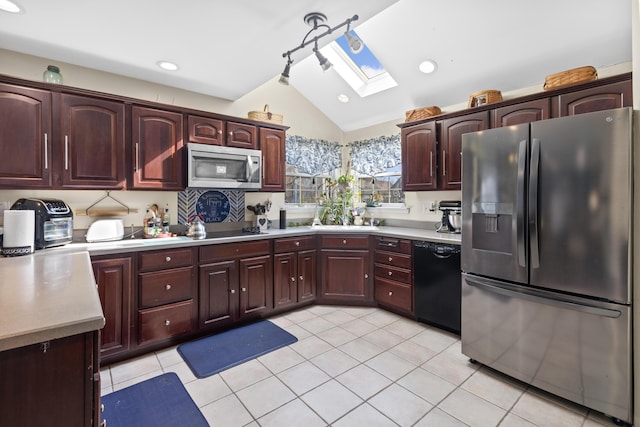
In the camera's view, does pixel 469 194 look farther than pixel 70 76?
No

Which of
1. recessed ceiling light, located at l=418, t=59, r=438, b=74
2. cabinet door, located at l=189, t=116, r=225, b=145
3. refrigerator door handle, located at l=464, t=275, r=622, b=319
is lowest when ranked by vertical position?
refrigerator door handle, located at l=464, t=275, r=622, b=319

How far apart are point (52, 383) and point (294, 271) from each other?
8.40ft

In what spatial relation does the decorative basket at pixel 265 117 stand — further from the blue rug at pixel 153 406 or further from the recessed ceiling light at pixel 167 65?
the blue rug at pixel 153 406

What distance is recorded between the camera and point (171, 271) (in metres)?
2.59

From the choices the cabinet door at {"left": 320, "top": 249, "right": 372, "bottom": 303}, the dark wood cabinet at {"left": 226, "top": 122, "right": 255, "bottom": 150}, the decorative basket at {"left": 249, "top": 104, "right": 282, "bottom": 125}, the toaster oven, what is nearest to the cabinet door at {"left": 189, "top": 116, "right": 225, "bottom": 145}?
the dark wood cabinet at {"left": 226, "top": 122, "right": 255, "bottom": 150}

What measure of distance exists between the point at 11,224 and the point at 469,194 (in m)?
3.17

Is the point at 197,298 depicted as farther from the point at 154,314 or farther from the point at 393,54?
the point at 393,54

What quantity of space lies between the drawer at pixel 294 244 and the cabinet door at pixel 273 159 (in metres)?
0.65

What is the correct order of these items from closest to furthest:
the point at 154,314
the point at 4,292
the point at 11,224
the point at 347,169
Answer: 1. the point at 4,292
2. the point at 11,224
3. the point at 154,314
4. the point at 347,169

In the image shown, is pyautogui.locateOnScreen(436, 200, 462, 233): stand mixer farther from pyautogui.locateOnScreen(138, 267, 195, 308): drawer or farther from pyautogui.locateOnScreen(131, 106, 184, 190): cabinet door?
pyautogui.locateOnScreen(131, 106, 184, 190): cabinet door

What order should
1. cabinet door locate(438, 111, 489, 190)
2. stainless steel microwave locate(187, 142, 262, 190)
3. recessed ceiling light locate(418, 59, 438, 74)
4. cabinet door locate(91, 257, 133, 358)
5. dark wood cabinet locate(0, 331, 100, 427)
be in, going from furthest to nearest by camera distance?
recessed ceiling light locate(418, 59, 438, 74)
cabinet door locate(438, 111, 489, 190)
stainless steel microwave locate(187, 142, 262, 190)
cabinet door locate(91, 257, 133, 358)
dark wood cabinet locate(0, 331, 100, 427)

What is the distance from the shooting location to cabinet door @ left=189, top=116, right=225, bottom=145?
2.96m

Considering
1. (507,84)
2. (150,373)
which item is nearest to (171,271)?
(150,373)

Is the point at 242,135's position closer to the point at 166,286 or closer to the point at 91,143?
the point at 91,143
